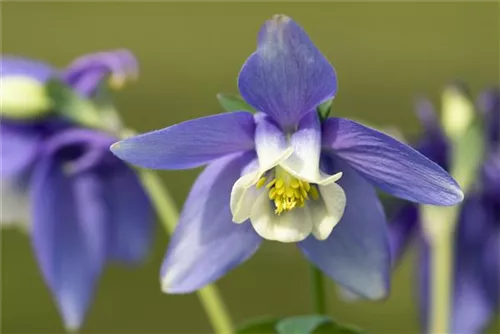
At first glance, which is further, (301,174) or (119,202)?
(119,202)

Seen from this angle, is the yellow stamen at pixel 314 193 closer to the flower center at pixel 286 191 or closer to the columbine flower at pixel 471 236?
the flower center at pixel 286 191

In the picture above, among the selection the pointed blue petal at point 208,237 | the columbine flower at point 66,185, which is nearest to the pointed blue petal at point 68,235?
the columbine flower at point 66,185

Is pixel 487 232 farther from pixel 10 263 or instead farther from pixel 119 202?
pixel 10 263

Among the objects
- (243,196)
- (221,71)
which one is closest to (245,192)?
(243,196)

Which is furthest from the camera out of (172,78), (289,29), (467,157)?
(172,78)

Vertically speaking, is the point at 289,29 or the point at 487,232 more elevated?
the point at 289,29

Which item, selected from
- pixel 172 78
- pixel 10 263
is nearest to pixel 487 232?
pixel 172 78

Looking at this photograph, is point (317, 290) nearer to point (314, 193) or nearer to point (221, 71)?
point (314, 193)
